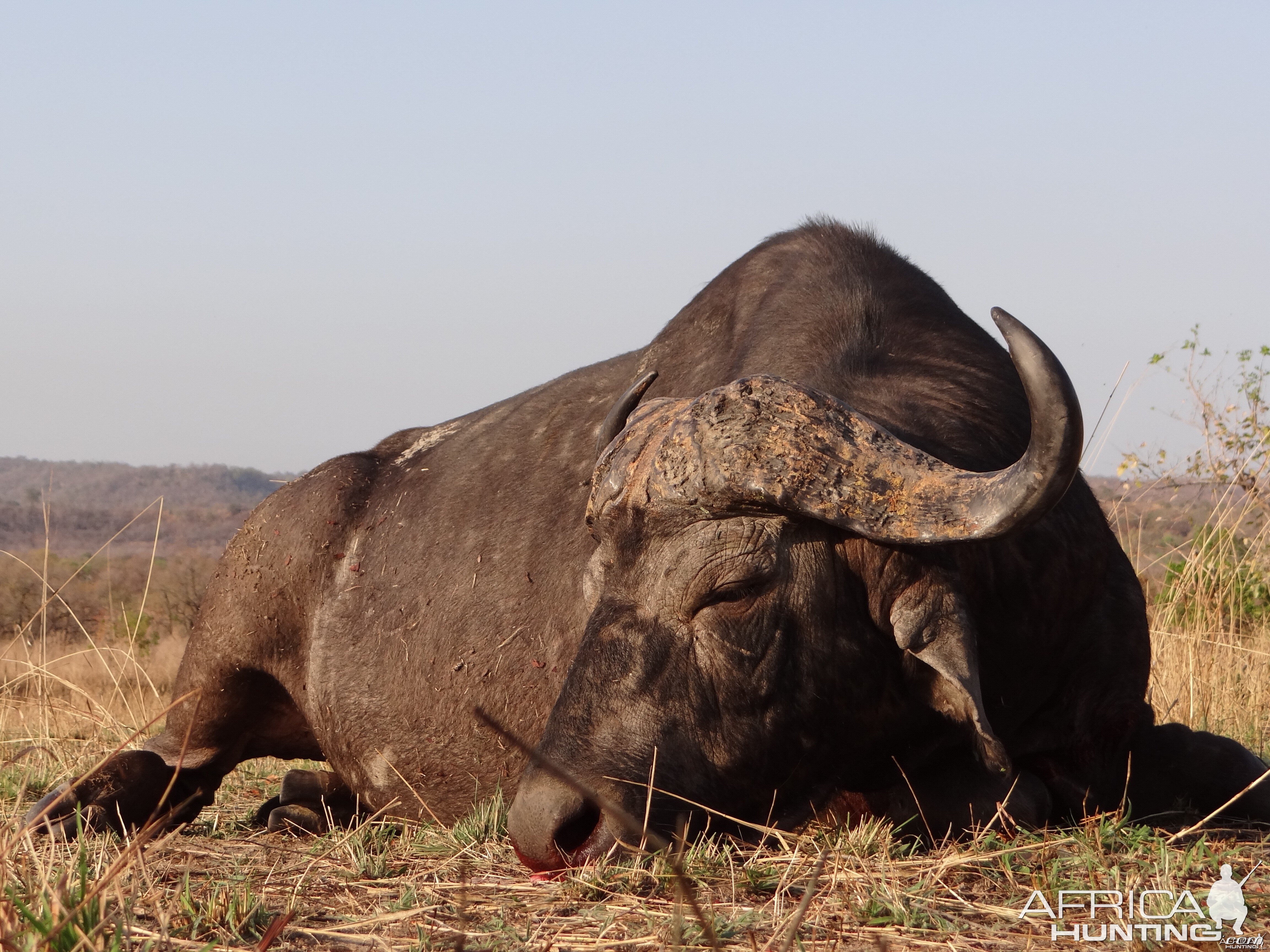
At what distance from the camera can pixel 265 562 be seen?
5809 mm

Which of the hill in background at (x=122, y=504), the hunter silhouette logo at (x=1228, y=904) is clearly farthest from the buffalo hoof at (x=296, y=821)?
the hill in background at (x=122, y=504)

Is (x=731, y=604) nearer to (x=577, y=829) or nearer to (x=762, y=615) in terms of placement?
(x=762, y=615)

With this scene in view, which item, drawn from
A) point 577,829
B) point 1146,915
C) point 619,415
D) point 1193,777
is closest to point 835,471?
point 619,415

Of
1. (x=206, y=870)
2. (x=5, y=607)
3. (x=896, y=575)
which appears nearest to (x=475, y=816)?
(x=206, y=870)

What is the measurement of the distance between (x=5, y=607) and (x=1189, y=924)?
2427 centimetres

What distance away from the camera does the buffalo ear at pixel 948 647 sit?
3297 mm

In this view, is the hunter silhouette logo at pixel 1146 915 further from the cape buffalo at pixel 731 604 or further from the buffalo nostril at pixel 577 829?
the buffalo nostril at pixel 577 829

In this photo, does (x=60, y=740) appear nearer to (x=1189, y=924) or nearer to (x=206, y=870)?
(x=206, y=870)

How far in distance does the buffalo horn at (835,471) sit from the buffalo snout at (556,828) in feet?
2.80

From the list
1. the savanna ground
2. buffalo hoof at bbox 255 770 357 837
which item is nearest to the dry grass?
the savanna ground

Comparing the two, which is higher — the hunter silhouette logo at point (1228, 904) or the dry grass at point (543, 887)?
the dry grass at point (543, 887)

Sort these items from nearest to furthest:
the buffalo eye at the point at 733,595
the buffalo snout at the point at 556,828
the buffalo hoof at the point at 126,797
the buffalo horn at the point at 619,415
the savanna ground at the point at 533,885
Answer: the savanna ground at the point at 533,885 → the buffalo snout at the point at 556,828 → the buffalo eye at the point at 733,595 → the buffalo horn at the point at 619,415 → the buffalo hoof at the point at 126,797

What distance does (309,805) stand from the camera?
208 inches

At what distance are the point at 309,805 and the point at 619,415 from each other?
2.48m
